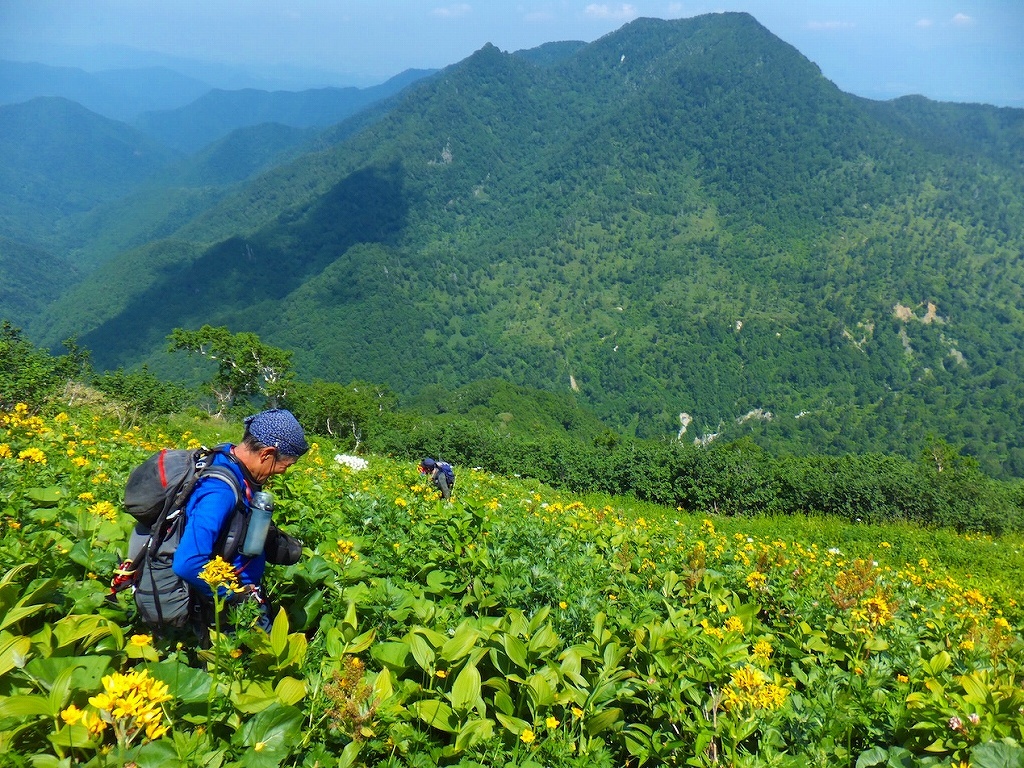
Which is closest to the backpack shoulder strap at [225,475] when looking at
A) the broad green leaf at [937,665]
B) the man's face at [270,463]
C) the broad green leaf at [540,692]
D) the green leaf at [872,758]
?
the man's face at [270,463]

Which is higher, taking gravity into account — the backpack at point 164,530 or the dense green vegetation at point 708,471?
the backpack at point 164,530

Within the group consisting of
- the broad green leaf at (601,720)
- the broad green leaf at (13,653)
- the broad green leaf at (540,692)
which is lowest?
the broad green leaf at (601,720)

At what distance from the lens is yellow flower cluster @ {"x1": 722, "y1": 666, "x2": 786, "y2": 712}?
2.12 metres

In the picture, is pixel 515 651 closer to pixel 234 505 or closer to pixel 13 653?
pixel 234 505

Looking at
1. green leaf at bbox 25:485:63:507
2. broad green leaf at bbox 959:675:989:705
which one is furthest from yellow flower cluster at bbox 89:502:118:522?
broad green leaf at bbox 959:675:989:705

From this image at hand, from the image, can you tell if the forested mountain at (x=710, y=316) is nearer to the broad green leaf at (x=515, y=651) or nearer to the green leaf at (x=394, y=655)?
the broad green leaf at (x=515, y=651)

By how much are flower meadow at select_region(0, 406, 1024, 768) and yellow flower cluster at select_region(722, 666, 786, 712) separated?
0.01m

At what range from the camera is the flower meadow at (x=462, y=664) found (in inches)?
72.0

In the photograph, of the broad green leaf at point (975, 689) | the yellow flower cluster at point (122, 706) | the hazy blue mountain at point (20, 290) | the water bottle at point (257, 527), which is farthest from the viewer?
the hazy blue mountain at point (20, 290)

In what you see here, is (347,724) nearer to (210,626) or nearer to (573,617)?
(210,626)

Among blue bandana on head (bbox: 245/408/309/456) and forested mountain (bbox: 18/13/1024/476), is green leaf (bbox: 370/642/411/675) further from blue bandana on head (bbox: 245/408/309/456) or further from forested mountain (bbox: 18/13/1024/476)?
forested mountain (bbox: 18/13/1024/476)

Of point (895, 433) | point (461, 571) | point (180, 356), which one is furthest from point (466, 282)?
point (461, 571)

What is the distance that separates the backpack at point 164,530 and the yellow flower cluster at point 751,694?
2258mm

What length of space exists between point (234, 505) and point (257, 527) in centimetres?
17
